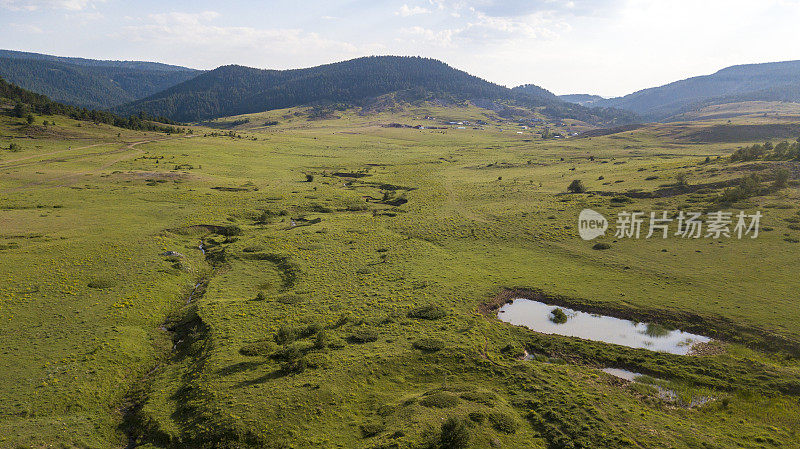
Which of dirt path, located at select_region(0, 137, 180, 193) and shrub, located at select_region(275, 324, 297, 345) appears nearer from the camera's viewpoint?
shrub, located at select_region(275, 324, 297, 345)

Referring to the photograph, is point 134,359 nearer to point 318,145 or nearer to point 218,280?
point 218,280

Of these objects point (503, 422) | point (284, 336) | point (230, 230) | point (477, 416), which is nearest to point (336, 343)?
point (284, 336)

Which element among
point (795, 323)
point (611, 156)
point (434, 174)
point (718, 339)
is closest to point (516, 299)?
point (718, 339)

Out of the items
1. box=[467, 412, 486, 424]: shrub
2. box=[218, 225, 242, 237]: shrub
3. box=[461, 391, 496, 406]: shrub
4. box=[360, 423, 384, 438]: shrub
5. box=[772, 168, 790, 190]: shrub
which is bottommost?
box=[360, 423, 384, 438]: shrub

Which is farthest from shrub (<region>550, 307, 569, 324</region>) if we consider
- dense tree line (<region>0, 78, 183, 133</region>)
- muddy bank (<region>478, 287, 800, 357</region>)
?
dense tree line (<region>0, 78, 183, 133</region>)

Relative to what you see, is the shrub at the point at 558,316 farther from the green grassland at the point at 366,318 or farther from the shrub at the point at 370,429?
the shrub at the point at 370,429

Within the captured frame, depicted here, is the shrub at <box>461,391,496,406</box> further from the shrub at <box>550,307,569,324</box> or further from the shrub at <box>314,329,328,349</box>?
the shrub at <box>550,307,569,324</box>

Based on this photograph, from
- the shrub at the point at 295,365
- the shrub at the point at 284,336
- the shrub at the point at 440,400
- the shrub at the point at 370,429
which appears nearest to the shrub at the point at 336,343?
the shrub at the point at 295,365
